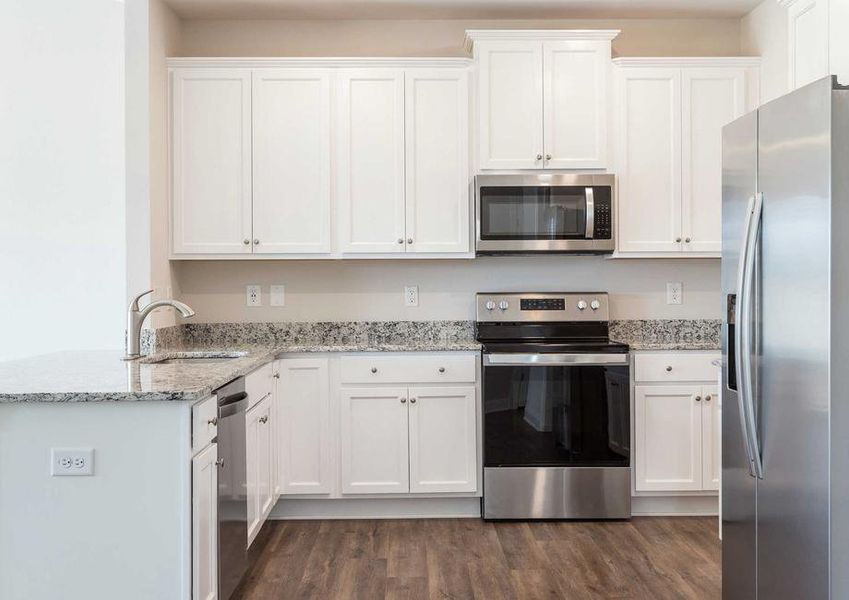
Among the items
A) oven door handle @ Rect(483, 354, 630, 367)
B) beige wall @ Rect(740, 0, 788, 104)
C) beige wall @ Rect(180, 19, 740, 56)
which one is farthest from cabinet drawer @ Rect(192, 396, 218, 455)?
beige wall @ Rect(740, 0, 788, 104)

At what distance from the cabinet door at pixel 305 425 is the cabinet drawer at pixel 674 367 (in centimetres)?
159

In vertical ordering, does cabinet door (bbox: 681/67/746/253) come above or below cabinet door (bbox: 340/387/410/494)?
above

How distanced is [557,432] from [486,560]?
2.49 feet

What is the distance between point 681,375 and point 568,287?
0.81 metres

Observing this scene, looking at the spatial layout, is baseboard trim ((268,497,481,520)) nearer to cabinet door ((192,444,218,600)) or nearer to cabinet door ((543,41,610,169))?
cabinet door ((192,444,218,600))

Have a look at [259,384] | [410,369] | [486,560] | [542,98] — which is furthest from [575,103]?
[486,560]

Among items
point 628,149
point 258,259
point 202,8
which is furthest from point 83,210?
point 628,149

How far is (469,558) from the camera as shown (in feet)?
10.00

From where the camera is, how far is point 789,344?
1.82m

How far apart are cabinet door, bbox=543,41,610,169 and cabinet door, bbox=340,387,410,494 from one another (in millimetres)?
1509

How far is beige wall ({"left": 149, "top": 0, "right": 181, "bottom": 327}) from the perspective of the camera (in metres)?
3.42

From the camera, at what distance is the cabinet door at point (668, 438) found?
354 cm

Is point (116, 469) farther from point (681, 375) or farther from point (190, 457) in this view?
point (681, 375)

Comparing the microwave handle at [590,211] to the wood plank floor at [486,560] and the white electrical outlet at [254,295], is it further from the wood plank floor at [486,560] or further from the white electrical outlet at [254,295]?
the white electrical outlet at [254,295]
